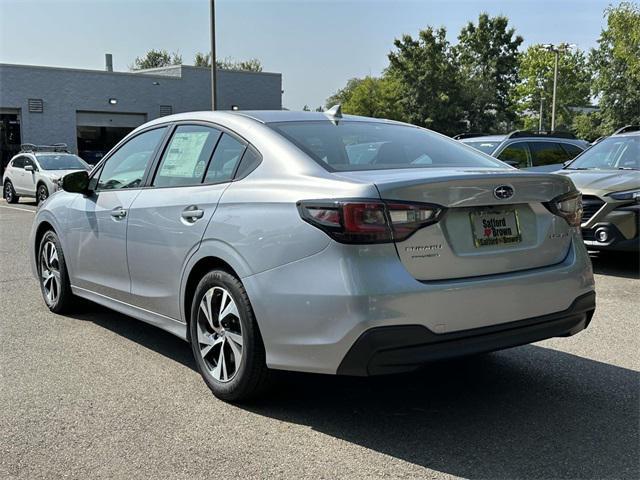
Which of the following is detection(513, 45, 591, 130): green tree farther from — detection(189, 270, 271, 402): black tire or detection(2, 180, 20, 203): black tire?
detection(189, 270, 271, 402): black tire

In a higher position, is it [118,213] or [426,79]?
[426,79]

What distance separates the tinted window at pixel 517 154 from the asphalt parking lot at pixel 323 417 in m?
6.91

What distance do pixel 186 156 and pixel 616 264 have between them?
6104mm

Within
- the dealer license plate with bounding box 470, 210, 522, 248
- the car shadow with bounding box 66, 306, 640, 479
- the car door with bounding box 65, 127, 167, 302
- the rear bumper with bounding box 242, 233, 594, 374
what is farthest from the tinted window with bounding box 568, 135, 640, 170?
the car door with bounding box 65, 127, 167, 302

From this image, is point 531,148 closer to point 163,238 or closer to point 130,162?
point 130,162

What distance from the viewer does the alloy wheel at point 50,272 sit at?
5867mm

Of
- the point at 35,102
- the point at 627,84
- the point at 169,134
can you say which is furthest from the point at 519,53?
the point at 169,134

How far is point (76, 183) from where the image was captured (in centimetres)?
533

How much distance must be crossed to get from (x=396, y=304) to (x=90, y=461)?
160 cm

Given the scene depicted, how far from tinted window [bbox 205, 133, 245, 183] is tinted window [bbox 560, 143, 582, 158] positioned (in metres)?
10.1

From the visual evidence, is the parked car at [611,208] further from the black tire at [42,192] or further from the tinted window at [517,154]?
the black tire at [42,192]

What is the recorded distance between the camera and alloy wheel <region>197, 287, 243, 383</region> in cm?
372

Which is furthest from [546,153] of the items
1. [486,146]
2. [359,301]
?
[359,301]

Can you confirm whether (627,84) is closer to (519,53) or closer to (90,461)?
(519,53)
